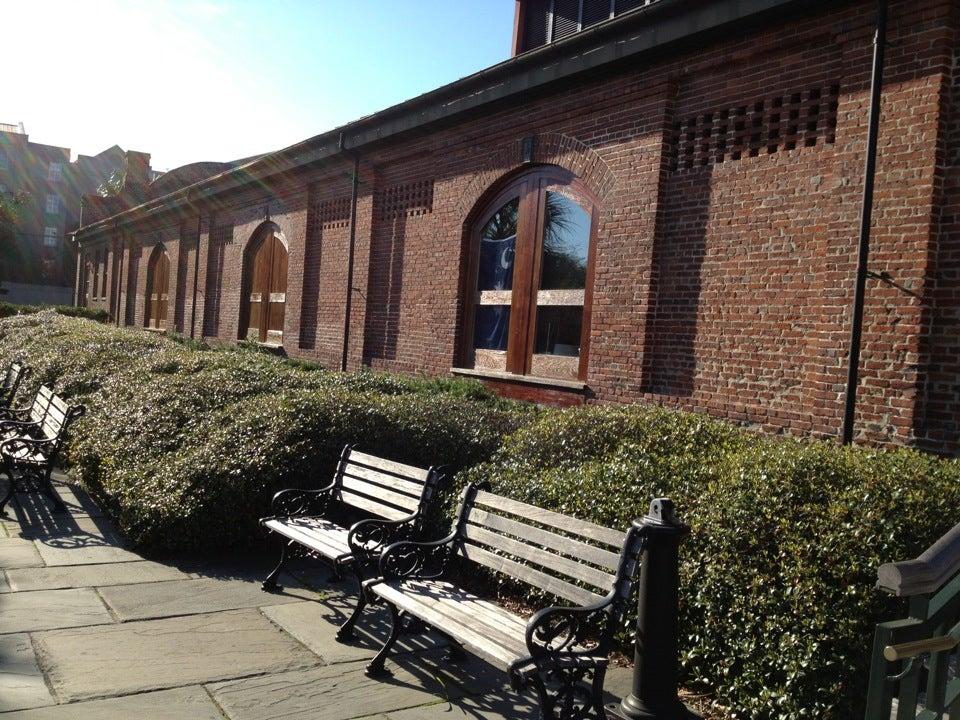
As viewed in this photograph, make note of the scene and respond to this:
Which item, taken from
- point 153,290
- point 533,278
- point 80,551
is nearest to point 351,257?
point 533,278

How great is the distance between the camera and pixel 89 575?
566cm

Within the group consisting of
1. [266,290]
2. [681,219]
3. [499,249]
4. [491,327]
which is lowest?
[491,327]

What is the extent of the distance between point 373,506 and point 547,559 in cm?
189

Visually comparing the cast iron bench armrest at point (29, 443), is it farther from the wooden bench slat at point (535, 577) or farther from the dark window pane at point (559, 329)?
the dark window pane at point (559, 329)

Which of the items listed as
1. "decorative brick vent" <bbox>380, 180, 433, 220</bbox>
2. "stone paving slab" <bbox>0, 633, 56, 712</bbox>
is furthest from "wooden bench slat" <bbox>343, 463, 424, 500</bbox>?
"decorative brick vent" <bbox>380, 180, 433, 220</bbox>

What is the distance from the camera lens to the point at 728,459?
5.39m

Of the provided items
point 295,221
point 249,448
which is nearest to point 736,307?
point 249,448

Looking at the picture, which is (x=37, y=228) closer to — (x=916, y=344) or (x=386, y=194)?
(x=386, y=194)

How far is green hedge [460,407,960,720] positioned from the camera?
366cm

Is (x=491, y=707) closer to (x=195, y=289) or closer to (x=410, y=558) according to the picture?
(x=410, y=558)

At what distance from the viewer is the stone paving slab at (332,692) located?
379cm

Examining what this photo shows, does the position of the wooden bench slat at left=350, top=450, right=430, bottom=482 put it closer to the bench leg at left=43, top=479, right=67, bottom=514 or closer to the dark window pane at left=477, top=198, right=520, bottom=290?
the bench leg at left=43, top=479, right=67, bottom=514

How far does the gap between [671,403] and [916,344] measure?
269 centimetres

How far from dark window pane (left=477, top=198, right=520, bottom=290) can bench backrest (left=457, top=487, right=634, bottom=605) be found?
697 centimetres
